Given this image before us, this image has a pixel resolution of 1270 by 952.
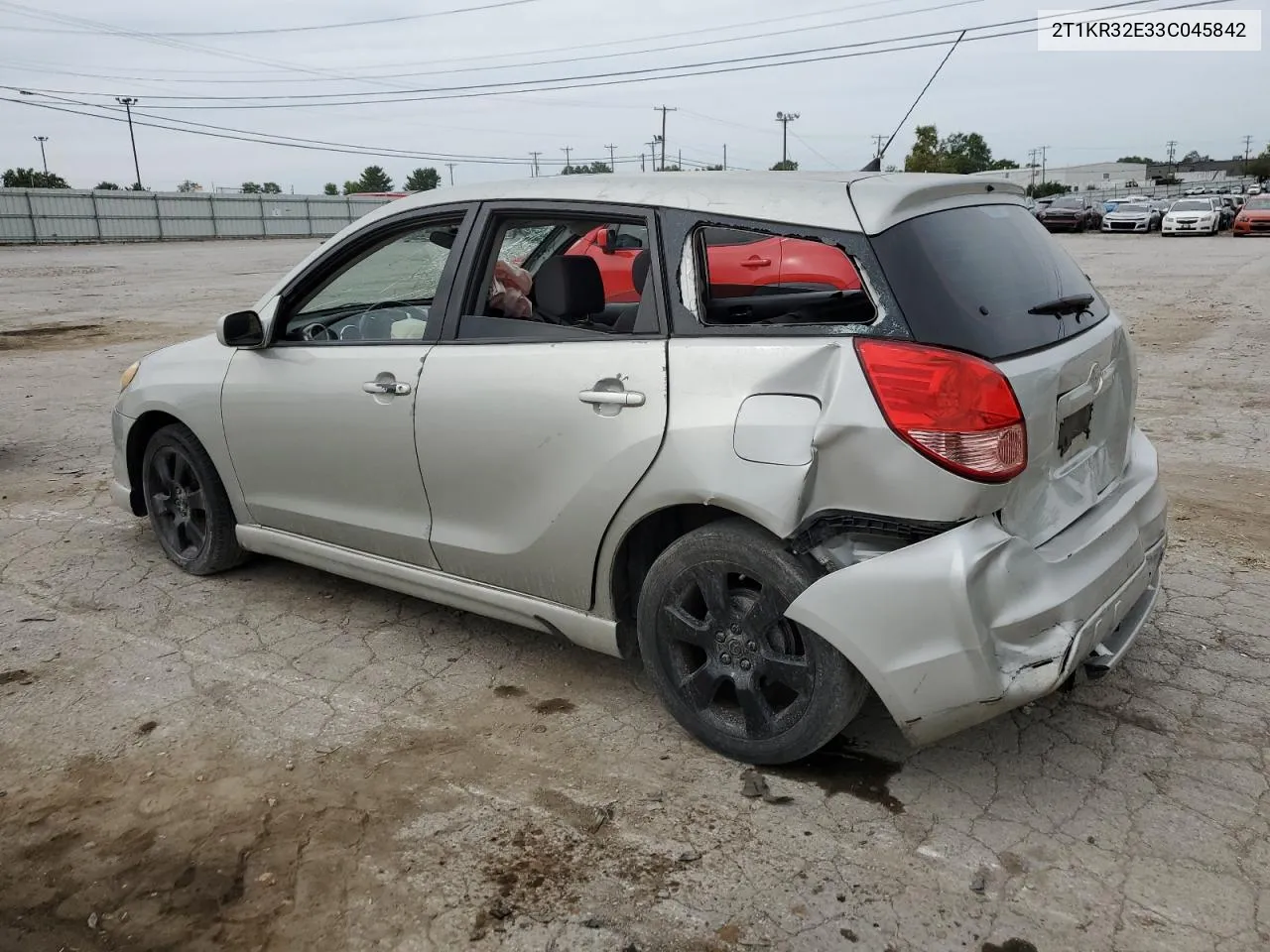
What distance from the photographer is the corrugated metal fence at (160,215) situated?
1763 inches

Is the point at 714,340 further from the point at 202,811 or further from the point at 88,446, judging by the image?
the point at 88,446

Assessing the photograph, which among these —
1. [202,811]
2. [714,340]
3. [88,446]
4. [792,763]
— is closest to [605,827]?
[792,763]

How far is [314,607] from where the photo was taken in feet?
14.5

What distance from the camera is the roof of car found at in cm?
286

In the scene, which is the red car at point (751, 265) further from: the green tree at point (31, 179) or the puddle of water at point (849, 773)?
the green tree at point (31, 179)

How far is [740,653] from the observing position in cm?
302

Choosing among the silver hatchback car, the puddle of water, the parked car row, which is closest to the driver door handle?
the silver hatchback car

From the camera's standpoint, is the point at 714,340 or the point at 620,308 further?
the point at 620,308

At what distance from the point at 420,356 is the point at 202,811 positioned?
5.23ft

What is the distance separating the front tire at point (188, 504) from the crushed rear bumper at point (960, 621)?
113 inches

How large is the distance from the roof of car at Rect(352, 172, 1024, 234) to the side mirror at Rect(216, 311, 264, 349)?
46.3 inches

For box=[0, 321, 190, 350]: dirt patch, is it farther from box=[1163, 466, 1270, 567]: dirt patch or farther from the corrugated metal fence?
the corrugated metal fence

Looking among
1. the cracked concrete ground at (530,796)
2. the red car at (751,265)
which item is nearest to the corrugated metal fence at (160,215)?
the cracked concrete ground at (530,796)

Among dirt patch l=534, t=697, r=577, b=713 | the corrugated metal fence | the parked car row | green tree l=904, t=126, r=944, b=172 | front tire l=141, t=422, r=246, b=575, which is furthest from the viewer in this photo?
green tree l=904, t=126, r=944, b=172
